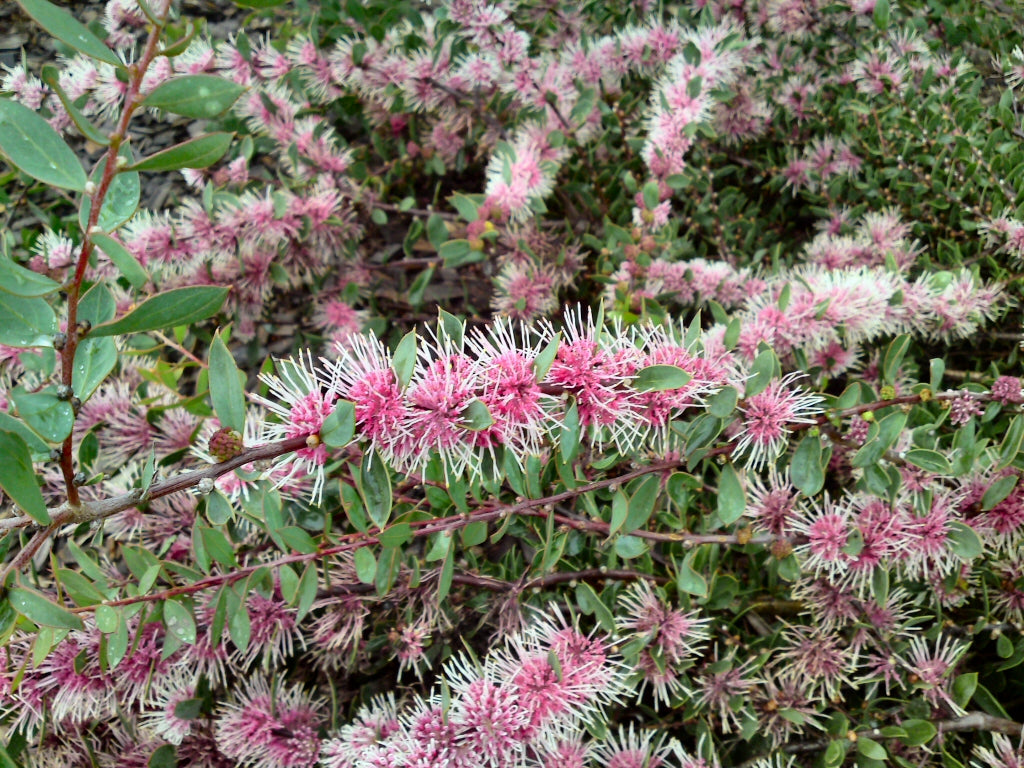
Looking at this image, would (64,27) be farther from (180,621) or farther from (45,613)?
(180,621)

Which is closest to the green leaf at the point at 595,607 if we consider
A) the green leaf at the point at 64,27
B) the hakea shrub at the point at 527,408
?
the hakea shrub at the point at 527,408

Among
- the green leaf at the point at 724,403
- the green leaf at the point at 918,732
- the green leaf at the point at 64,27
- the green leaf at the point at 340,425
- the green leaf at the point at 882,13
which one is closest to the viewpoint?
the green leaf at the point at 64,27

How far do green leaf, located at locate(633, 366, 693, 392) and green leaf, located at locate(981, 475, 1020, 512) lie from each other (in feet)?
1.38

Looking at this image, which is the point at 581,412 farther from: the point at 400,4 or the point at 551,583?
the point at 400,4

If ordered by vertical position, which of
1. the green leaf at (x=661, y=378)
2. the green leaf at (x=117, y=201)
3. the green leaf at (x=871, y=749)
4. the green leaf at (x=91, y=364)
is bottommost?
the green leaf at (x=871, y=749)

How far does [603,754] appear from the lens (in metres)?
0.87

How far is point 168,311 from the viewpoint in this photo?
490mm

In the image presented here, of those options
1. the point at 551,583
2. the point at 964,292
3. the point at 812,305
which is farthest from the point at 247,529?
the point at 964,292

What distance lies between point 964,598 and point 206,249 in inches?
47.6

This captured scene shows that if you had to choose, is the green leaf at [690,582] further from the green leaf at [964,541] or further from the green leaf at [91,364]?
the green leaf at [91,364]

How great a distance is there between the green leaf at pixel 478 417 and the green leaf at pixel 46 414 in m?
0.29

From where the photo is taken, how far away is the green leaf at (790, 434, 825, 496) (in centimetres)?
71

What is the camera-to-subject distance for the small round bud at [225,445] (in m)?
0.56

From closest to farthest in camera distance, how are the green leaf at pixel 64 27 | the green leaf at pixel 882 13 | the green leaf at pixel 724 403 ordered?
the green leaf at pixel 64 27
the green leaf at pixel 724 403
the green leaf at pixel 882 13
